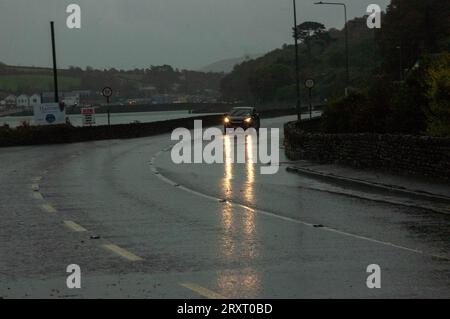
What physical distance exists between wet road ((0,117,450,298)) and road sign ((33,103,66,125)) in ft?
108

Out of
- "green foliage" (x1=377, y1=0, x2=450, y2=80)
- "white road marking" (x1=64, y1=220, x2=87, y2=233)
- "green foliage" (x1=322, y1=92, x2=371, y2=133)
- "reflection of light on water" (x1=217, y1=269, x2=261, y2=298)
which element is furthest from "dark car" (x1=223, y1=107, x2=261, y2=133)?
"green foliage" (x1=377, y1=0, x2=450, y2=80)

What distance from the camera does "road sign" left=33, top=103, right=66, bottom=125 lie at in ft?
179

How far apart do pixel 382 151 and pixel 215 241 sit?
12403mm

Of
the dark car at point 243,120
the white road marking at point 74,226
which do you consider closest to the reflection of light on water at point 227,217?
the white road marking at point 74,226

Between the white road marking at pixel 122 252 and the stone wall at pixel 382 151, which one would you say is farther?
the stone wall at pixel 382 151

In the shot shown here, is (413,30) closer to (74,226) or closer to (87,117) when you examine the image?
(87,117)

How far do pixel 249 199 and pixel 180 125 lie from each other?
49.8 m

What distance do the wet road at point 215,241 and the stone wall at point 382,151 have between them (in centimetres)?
251

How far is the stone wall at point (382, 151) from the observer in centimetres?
2011

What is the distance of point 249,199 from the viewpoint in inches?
699

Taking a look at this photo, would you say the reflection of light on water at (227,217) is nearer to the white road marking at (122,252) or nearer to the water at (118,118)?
the white road marking at (122,252)

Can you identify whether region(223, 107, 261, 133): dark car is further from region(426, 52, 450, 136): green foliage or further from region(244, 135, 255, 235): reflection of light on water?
region(426, 52, 450, 136): green foliage

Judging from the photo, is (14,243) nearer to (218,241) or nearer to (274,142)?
(218,241)
